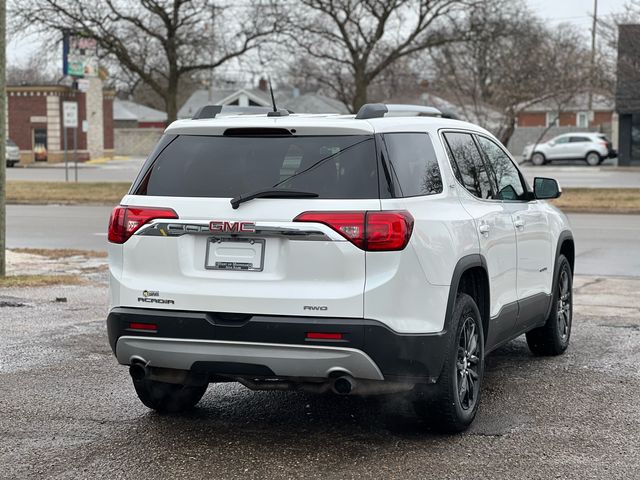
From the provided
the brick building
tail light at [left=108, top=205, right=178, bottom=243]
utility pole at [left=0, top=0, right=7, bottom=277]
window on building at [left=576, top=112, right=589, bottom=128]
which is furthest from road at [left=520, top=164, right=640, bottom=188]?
window on building at [left=576, top=112, right=589, bottom=128]

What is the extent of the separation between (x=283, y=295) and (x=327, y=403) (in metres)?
1.51

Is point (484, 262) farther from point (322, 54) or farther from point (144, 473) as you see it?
point (322, 54)

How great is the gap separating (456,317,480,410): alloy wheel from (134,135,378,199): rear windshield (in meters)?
1.11

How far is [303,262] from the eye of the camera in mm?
5043

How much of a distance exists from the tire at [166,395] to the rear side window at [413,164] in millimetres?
1729

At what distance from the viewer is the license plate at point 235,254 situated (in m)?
5.15

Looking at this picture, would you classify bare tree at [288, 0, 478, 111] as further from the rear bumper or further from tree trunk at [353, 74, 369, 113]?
the rear bumper

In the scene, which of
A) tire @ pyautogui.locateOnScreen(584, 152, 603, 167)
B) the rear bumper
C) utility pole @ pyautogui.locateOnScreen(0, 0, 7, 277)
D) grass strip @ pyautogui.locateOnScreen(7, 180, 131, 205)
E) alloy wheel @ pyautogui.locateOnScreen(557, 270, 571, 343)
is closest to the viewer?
the rear bumper

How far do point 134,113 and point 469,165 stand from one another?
299 feet

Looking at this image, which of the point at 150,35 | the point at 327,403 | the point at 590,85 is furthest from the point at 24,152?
the point at 327,403

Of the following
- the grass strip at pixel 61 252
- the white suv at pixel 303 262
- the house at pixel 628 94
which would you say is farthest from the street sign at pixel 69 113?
the white suv at pixel 303 262

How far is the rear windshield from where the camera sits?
5168 millimetres

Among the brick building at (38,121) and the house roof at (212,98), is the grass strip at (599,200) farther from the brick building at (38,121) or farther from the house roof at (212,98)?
the house roof at (212,98)

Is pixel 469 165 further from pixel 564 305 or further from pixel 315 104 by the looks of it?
pixel 315 104
